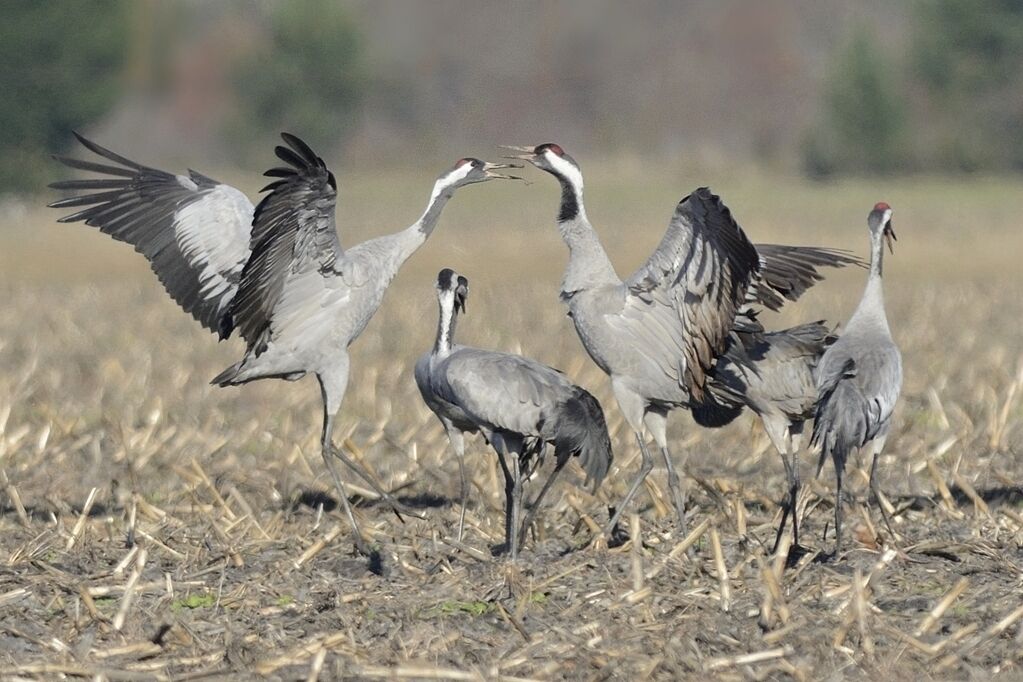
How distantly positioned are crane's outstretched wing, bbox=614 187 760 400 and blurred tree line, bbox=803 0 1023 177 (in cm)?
3042

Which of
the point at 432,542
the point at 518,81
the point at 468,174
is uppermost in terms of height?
the point at 518,81

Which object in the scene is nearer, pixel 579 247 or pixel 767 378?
pixel 579 247

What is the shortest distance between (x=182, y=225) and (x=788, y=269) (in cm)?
244

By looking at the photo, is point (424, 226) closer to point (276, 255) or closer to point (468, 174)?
point (468, 174)

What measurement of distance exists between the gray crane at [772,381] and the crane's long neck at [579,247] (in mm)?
560

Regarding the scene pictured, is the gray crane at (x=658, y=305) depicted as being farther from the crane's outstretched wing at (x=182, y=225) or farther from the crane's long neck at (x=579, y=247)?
the crane's outstretched wing at (x=182, y=225)

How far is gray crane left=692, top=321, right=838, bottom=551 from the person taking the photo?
6.46m

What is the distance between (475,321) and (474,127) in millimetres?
31840

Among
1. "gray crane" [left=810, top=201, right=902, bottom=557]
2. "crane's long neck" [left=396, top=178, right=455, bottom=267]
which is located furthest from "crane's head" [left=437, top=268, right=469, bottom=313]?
"gray crane" [left=810, top=201, right=902, bottom=557]

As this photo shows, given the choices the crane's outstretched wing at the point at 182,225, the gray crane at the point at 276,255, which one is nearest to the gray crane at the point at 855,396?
the gray crane at the point at 276,255

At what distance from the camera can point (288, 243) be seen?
20.1ft

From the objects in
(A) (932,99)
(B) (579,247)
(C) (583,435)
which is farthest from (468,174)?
(A) (932,99)

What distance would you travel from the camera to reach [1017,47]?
4131cm

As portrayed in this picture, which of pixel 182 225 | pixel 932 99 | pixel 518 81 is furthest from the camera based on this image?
pixel 518 81
